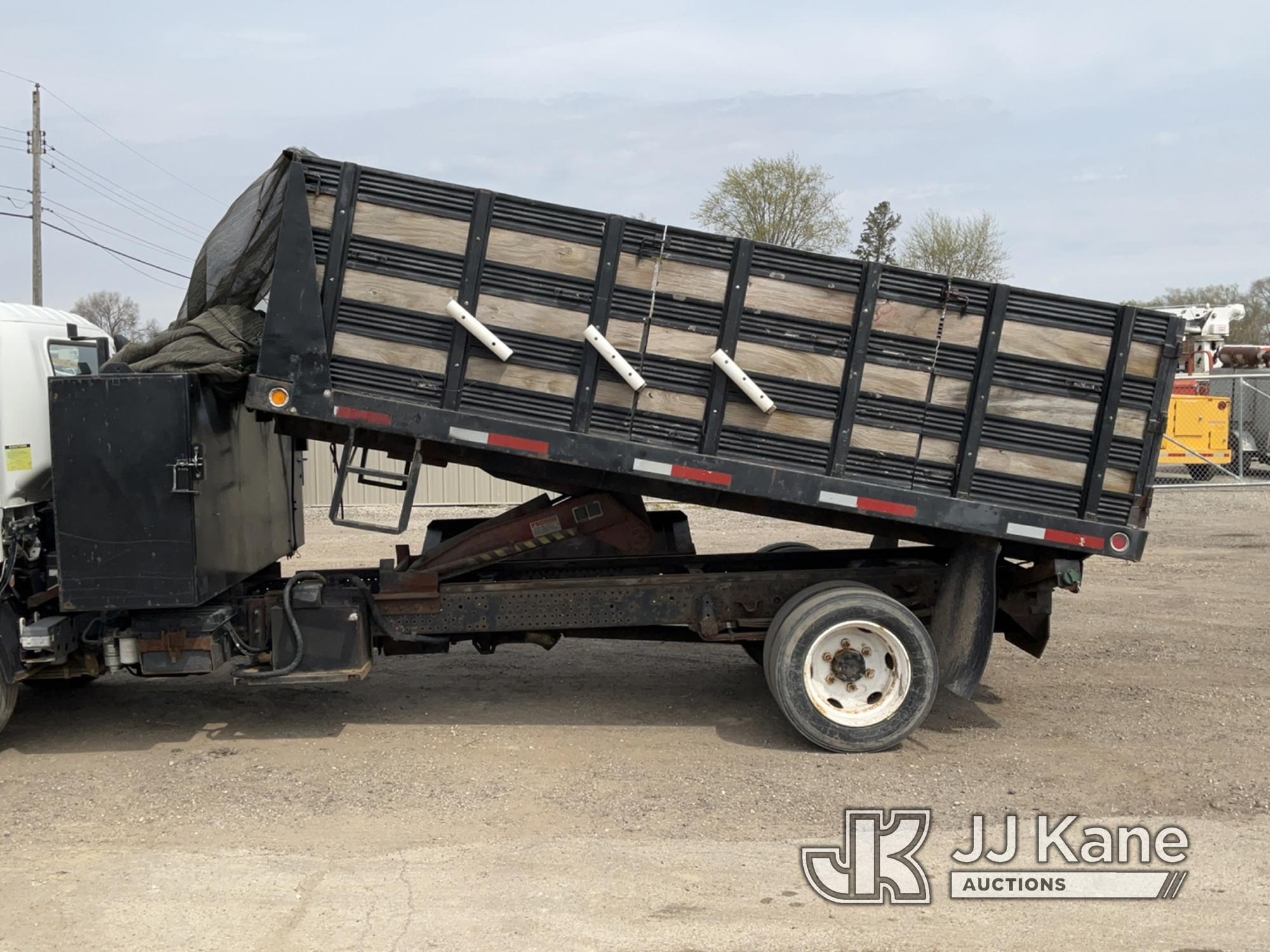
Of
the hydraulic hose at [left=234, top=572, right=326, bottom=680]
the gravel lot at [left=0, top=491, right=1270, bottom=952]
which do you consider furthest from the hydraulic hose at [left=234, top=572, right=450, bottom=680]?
the gravel lot at [left=0, top=491, right=1270, bottom=952]

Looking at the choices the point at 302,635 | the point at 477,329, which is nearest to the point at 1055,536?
the point at 477,329

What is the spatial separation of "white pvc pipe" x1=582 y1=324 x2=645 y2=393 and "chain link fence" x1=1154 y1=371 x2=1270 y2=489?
14.3 metres

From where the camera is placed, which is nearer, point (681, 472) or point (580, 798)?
point (580, 798)

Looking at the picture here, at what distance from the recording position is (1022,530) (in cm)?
620

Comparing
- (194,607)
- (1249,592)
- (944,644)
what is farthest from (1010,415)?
(1249,592)

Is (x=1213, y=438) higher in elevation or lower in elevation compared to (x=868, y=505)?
higher

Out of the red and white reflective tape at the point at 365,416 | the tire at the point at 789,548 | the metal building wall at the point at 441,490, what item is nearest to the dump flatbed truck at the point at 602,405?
the red and white reflective tape at the point at 365,416

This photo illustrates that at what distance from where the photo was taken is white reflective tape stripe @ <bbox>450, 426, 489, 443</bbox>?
603 centimetres

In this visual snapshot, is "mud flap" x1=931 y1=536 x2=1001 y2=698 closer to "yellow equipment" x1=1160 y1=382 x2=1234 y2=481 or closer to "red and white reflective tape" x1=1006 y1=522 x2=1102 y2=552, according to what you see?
"red and white reflective tape" x1=1006 y1=522 x2=1102 y2=552

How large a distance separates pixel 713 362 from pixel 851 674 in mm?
1933

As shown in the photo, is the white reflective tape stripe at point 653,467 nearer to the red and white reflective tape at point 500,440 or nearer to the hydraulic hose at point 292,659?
the red and white reflective tape at point 500,440

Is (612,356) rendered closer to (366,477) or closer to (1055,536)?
(366,477)

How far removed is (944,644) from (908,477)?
1184 mm

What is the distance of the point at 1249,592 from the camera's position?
11.0m
